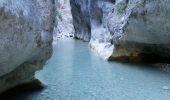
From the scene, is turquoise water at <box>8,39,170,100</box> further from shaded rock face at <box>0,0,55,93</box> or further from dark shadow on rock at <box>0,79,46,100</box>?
shaded rock face at <box>0,0,55,93</box>

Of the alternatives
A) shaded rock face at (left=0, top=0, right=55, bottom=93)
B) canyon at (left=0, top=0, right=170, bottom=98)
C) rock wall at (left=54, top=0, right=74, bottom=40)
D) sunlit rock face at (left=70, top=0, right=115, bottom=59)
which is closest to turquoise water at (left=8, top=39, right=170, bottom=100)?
canyon at (left=0, top=0, right=170, bottom=98)

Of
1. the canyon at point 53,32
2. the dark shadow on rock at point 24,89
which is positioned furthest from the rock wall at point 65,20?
the dark shadow on rock at point 24,89

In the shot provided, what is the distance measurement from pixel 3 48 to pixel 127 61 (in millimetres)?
10740

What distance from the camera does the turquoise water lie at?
29.9 ft

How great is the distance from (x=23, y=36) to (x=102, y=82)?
18.6 feet

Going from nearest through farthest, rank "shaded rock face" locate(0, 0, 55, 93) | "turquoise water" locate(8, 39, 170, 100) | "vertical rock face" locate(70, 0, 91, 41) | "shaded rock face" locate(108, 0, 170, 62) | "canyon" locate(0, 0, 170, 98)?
1. "shaded rock face" locate(0, 0, 55, 93)
2. "canyon" locate(0, 0, 170, 98)
3. "turquoise water" locate(8, 39, 170, 100)
4. "shaded rock face" locate(108, 0, 170, 62)
5. "vertical rock face" locate(70, 0, 91, 41)

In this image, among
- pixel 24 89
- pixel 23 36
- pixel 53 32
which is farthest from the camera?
pixel 53 32

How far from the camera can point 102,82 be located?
36.9 ft

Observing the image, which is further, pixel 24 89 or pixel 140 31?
pixel 140 31

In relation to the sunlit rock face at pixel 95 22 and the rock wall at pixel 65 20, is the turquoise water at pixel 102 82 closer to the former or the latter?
the sunlit rock face at pixel 95 22

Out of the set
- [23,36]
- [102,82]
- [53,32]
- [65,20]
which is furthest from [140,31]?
[65,20]

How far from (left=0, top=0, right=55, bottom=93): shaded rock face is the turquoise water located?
43.1 inches

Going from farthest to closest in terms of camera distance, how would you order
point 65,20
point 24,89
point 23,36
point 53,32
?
point 65,20, point 53,32, point 24,89, point 23,36

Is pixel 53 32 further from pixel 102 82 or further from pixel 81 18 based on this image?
pixel 81 18
